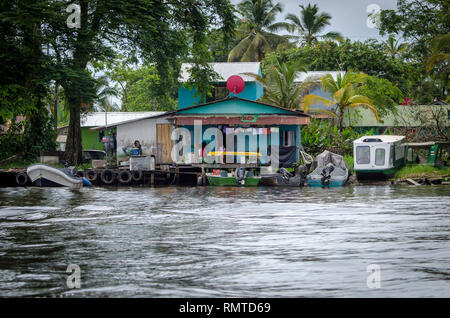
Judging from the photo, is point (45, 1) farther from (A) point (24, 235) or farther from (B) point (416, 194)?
(B) point (416, 194)

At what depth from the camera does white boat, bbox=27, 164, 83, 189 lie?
29.7 meters

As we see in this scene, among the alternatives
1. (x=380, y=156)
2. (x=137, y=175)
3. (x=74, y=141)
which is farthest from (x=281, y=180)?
(x=74, y=141)

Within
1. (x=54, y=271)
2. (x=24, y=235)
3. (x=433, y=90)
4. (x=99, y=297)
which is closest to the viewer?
(x=99, y=297)

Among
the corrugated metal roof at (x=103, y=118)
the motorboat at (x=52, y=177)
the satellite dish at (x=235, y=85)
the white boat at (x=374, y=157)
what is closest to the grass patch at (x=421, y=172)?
the white boat at (x=374, y=157)

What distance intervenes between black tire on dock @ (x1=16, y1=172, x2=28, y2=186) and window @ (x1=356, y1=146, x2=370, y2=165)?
1681cm

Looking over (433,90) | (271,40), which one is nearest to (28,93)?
(271,40)

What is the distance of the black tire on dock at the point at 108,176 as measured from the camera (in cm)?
3180

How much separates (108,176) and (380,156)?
13.9m

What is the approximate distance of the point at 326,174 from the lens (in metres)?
30.7

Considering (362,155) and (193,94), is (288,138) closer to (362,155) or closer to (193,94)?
(362,155)

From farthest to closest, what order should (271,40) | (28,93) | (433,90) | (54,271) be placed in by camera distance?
(271,40) → (433,90) → (28,93) → (54,271)

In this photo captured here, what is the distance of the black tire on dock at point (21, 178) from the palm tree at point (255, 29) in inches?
1125
